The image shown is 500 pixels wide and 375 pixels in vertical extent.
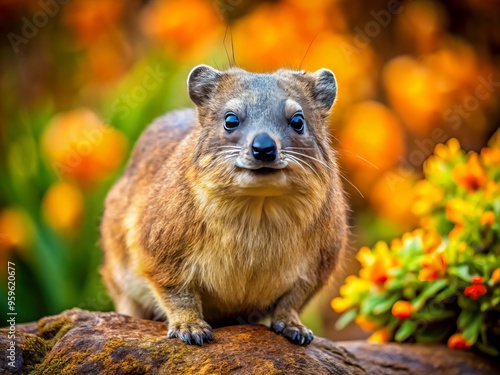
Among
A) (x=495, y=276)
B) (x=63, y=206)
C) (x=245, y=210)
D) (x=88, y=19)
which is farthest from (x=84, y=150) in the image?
(x=495, y=276)

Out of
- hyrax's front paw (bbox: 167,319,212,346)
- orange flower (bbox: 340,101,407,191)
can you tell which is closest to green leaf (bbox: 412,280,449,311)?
hyrax's front paw (bbox: 167,319,212,346)

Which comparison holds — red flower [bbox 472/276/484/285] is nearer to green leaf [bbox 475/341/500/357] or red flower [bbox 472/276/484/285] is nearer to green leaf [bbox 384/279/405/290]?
green leaf [bbox 475/341/500/357]

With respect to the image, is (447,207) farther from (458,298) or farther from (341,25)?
(341,25)

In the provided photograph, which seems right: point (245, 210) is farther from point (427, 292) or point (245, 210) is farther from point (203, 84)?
point (427, 292)

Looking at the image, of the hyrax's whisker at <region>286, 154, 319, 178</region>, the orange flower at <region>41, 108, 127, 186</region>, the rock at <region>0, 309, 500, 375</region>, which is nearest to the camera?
the rock at <region>0, 309, 500, 375</region>

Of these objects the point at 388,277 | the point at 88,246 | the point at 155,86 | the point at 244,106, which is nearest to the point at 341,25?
the point at 155,86
